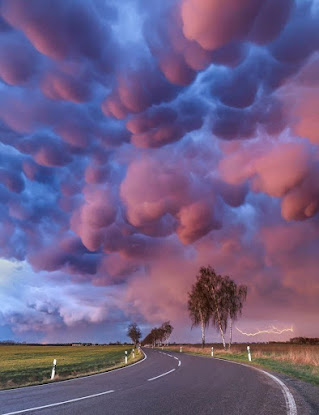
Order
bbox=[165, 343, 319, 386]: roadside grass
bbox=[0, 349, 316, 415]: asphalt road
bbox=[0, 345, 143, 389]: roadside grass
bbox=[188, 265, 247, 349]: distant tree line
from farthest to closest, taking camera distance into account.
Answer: bbox=[188, 265, 247, 349]: distant tree line, bbox=[0, 345, 143, 389]: roadside grass, bbox=[165, 343, 319, 386]: roadside grass, bbox=[0, 349, 316, 415]: asphalt road

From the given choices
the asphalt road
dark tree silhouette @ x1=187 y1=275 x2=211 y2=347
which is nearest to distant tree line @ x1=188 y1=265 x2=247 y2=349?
dark tree silhouette @ x1=187 y1=275 x2=211 y2=347

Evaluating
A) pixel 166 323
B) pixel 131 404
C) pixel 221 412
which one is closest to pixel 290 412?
pixel 221 412

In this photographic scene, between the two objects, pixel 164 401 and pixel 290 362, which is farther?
pixel 290 362

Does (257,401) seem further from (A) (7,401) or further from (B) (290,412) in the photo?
(A) (7,401)

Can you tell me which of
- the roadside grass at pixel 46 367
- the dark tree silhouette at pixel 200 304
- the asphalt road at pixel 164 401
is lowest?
the asphalt road at pixel 164 401

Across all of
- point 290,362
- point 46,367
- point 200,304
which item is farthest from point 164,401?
point 200,304

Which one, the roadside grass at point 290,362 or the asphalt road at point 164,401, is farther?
the roadside grass at point 290,362

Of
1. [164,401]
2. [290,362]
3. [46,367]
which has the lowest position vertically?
[164,401]

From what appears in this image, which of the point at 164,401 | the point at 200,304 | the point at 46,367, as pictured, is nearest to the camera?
the point at 164,401

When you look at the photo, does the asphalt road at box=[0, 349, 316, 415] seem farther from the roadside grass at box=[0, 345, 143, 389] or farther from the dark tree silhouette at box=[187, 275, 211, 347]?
the dark tree silhouette at box=[187, 275, 211, 347]

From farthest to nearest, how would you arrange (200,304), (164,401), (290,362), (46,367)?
1. (200,304)
2. (46,367)
3. (290,362)
4. (164,401)

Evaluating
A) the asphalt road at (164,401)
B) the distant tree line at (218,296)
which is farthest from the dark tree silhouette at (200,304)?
the asphalt road at (164,401)

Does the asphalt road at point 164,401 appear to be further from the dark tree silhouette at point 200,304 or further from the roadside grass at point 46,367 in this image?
the dark tree silhouette at point 200,304

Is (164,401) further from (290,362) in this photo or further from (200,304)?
(200,304)
